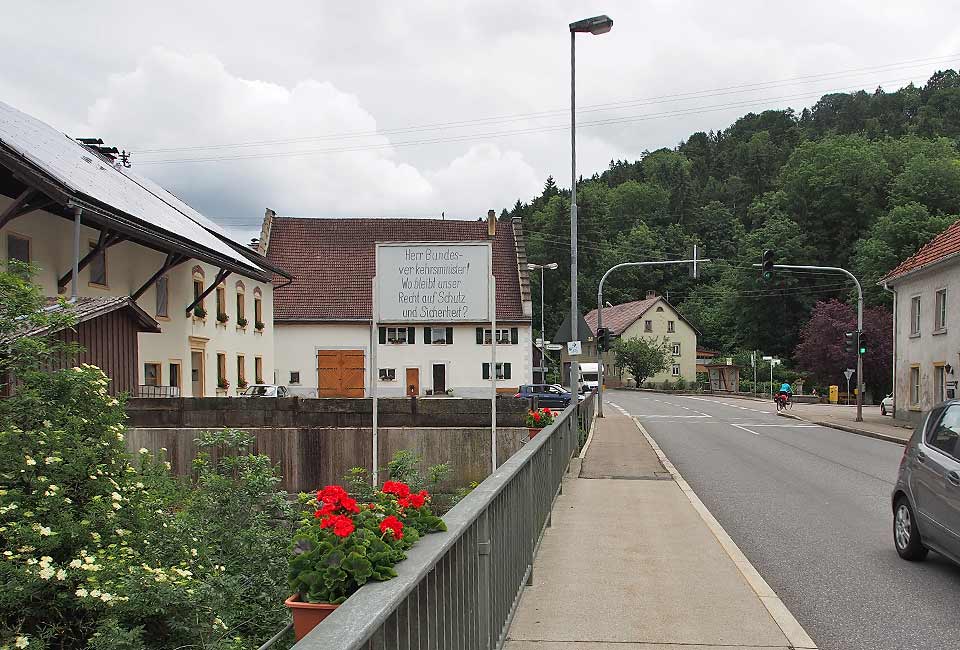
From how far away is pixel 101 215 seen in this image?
19.4 m

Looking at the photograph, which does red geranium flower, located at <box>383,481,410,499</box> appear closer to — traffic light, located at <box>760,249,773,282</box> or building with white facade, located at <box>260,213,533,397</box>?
traffic light, located at <box>760,249,773,282</box>

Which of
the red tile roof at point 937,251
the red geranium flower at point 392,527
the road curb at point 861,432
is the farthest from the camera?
the red tile roof at point 937,251

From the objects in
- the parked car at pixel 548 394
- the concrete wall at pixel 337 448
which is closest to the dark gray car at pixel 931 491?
the concrete wall at pixel 337 448

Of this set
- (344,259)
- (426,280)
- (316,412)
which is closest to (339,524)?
(426,280)

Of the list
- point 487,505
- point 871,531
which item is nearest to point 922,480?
point 871,531

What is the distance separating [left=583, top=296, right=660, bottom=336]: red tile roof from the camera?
98625mm

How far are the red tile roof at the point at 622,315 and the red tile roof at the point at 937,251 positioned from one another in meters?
59.8

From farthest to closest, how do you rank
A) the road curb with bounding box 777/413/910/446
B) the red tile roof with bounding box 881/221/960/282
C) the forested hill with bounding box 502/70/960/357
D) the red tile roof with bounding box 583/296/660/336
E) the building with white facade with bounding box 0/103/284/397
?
the red tile roof with bounding box 583/296/660/336
the forested hill with bounding box 502/70/960/357
the red tile roof with bounding box 881/221/960/282
the road curb with bounding box 777/413/910/446
the building with white facade with bounding box 0/103/284/397

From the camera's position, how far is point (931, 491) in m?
7.96

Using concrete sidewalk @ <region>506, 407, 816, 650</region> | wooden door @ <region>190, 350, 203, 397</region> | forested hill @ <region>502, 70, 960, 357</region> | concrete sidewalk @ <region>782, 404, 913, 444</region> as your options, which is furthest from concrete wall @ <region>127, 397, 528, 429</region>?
forested hill @ <region>502, 70, 960, 357</region>

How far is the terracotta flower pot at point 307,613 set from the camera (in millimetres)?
3255

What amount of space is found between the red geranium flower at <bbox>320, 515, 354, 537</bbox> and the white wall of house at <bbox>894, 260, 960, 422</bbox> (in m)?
28.4

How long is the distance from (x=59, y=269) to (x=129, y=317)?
3244mm

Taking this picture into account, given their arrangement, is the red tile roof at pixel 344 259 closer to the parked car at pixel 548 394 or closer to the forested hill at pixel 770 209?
the parked car at pixel 548 394
